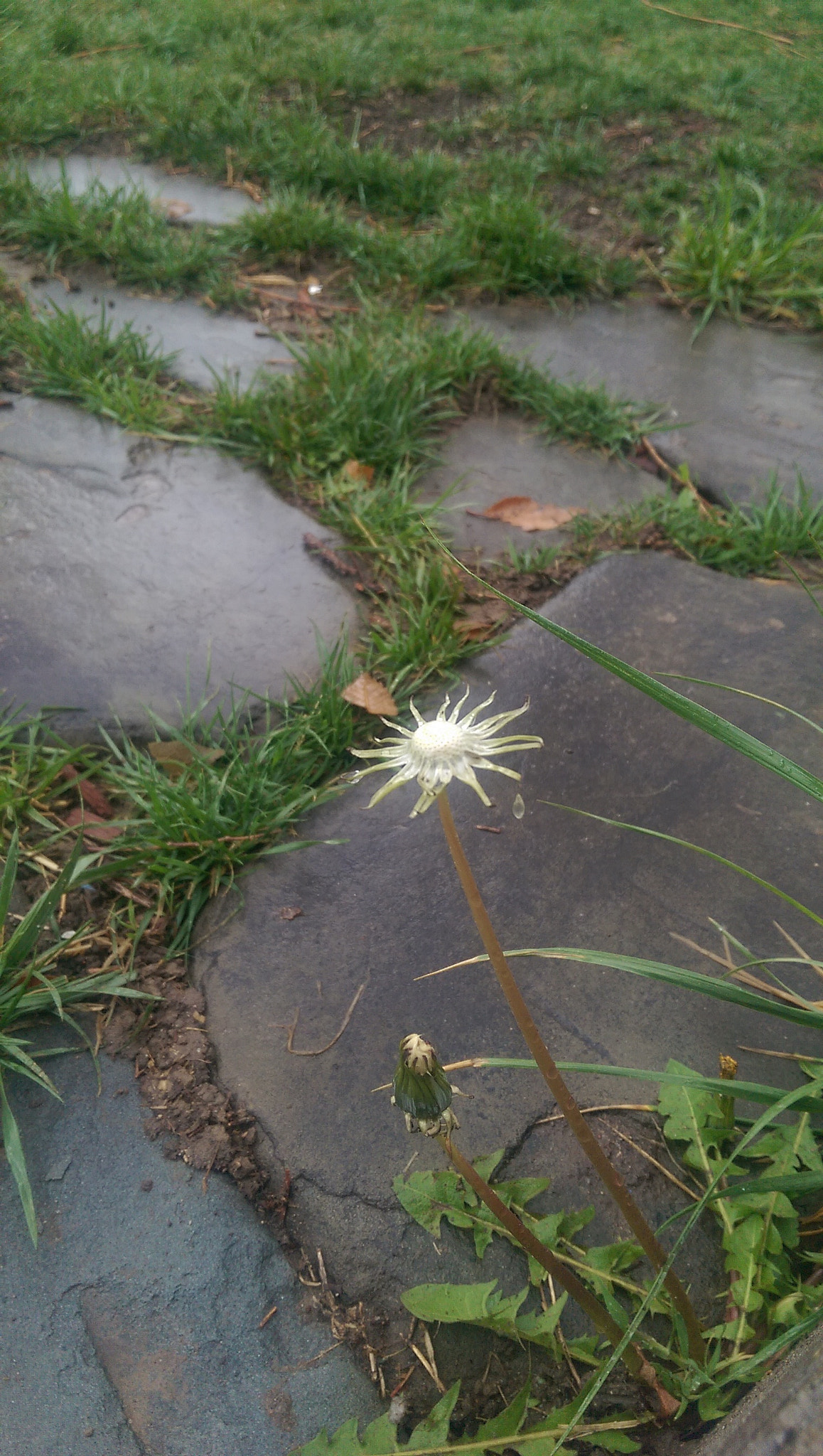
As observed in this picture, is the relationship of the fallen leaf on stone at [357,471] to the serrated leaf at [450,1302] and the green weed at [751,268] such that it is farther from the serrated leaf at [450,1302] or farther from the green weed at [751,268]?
the serrated leaf at [450,1302]

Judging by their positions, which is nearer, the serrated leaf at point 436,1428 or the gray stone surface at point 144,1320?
the serrated leaf at point 436,1428

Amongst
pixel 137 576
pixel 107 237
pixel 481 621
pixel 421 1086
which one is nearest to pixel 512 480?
pixel 481 621

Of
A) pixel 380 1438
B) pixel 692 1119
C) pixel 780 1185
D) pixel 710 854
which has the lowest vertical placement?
pixel 380 1438

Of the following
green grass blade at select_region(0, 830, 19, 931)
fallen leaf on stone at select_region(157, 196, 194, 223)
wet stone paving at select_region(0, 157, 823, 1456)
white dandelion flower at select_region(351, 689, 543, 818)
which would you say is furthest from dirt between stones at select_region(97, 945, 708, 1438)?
fallen leaf on stone at select_region(157, 196, 194, 223)

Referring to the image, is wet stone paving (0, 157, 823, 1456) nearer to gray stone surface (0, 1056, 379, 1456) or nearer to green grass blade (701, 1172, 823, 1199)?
gray stone surface (0, 1056, 379, 1456)

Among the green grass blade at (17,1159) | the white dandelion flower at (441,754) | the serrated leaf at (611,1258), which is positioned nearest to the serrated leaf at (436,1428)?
the serrated leaf at (611,1258)

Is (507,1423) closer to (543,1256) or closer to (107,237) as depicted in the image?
(543,1256)
